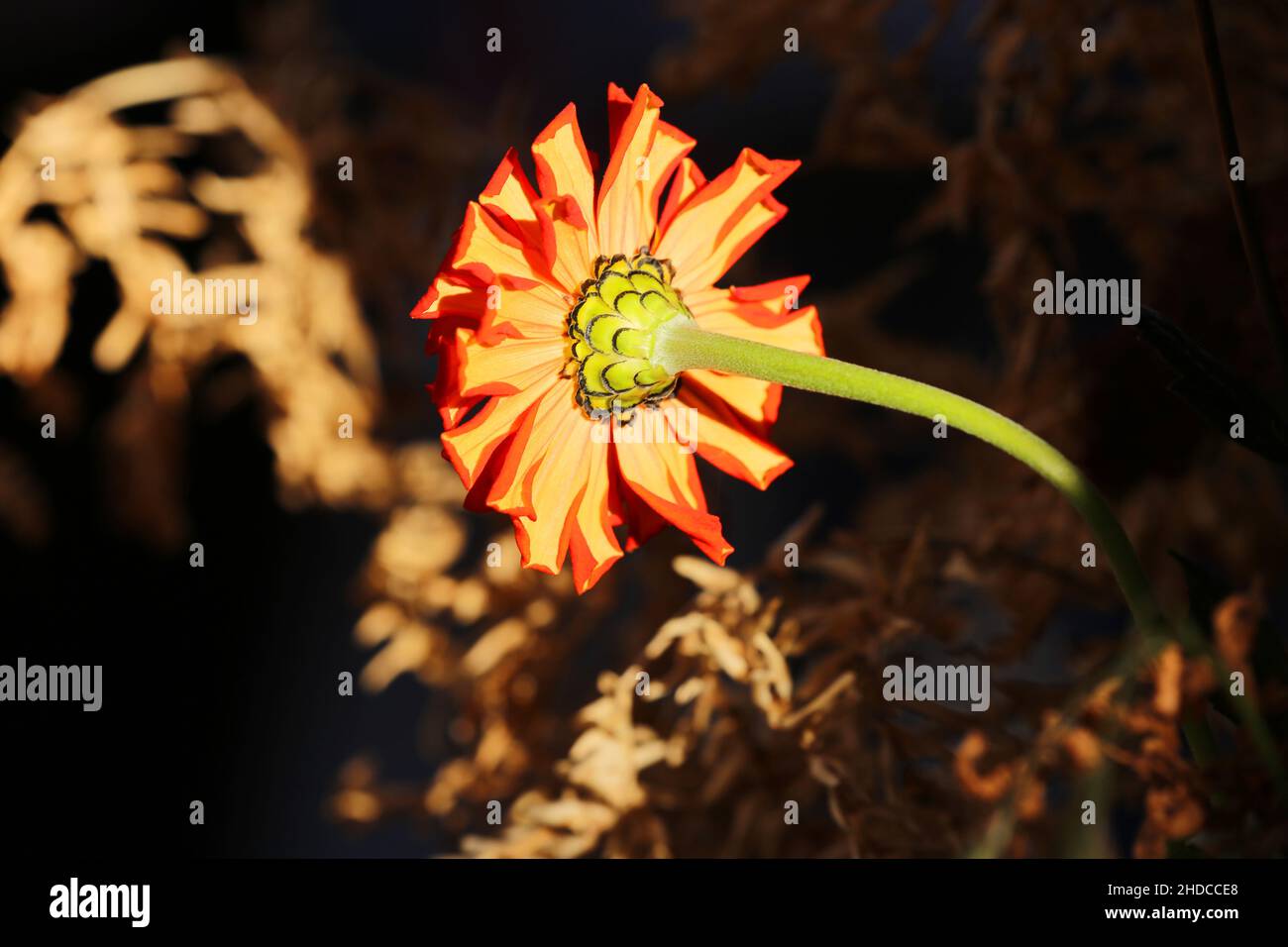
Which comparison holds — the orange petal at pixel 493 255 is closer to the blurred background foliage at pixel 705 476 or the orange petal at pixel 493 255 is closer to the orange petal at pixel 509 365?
the orange petal at pixel 509 365

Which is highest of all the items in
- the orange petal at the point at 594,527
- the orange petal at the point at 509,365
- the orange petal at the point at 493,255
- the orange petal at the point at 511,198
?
the orange petal at the point at 511,198

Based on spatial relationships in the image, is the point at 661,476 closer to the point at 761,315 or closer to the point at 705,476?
the point at 761,315

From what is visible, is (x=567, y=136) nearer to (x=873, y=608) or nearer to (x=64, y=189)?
(x=873, y=608)

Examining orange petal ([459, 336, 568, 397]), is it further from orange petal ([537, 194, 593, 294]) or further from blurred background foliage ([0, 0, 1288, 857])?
blurred background foliage ([0, 0, 1288, 857])

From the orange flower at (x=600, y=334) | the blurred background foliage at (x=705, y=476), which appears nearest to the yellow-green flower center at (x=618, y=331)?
the orange flower at (x=600, y=334)

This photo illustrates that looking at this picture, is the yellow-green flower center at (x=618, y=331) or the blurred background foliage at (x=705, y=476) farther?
the blurred background foliage at (x=705, y=476)

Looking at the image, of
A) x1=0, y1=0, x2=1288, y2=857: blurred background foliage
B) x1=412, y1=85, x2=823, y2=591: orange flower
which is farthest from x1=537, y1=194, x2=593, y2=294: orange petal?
x1=0, y1=0, x2=1288, y2=857: blurred background foliage

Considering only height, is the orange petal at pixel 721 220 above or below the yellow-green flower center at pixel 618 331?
above
